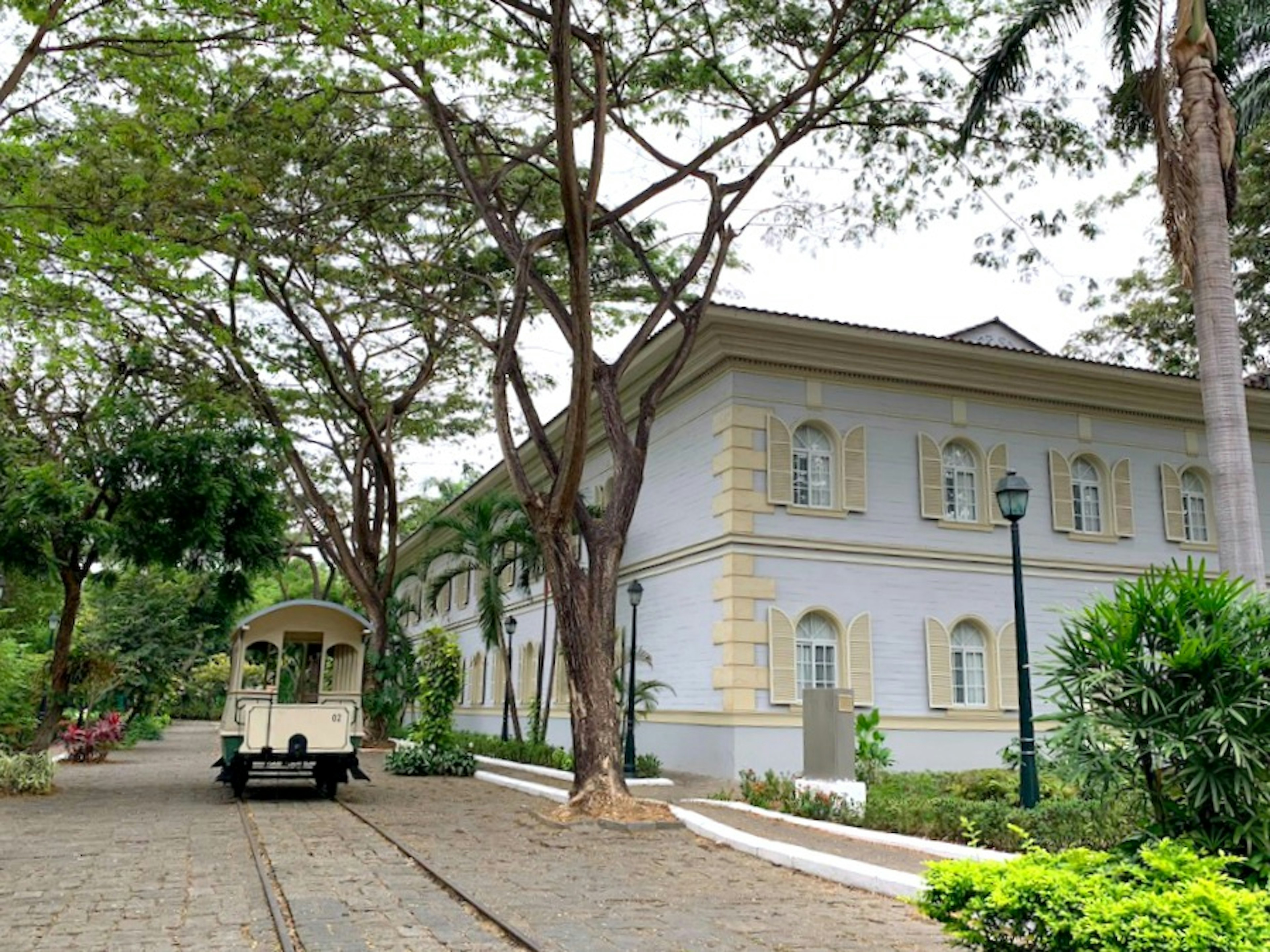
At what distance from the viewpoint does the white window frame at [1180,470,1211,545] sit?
22.5 metres

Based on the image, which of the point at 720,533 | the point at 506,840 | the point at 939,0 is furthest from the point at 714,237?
the point at 506,840

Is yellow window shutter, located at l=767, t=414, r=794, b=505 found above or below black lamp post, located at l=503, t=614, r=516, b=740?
above

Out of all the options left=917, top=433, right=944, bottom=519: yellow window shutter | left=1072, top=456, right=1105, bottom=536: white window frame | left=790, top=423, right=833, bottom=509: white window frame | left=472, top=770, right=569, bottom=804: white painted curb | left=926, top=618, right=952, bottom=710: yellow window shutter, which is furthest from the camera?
left=1072, top=456, right=1105, bottom=536: white window frame

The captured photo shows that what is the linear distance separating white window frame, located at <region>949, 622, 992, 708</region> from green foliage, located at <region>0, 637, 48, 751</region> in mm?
16106

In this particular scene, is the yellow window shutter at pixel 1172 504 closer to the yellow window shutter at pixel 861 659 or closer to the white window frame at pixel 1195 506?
the white window frame at pixel 1195 506

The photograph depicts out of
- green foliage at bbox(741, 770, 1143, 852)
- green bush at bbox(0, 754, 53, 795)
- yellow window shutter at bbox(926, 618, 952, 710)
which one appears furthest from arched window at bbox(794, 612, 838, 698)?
green bush at bbox(0, 754, 53, 795)

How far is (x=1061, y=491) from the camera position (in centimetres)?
2108

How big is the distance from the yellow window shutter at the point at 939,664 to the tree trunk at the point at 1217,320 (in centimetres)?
664

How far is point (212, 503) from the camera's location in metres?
17.0

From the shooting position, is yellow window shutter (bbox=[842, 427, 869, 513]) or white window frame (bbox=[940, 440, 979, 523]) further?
white window frame (bbox=[940, 440, 979, 523])

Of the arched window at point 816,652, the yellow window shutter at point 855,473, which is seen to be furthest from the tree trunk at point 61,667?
the yellow window shutter at point 855,473

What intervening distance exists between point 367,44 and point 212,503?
26.6 feet

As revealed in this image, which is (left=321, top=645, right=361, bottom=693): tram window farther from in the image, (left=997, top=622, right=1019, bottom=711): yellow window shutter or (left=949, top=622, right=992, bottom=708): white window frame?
(left=997, top=622, right=1019, bottom=711): yellow window shutter

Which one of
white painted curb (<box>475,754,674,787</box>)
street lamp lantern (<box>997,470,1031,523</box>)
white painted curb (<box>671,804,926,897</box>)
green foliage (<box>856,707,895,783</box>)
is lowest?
white painted curb (<box>671,804,926,897</box>)
